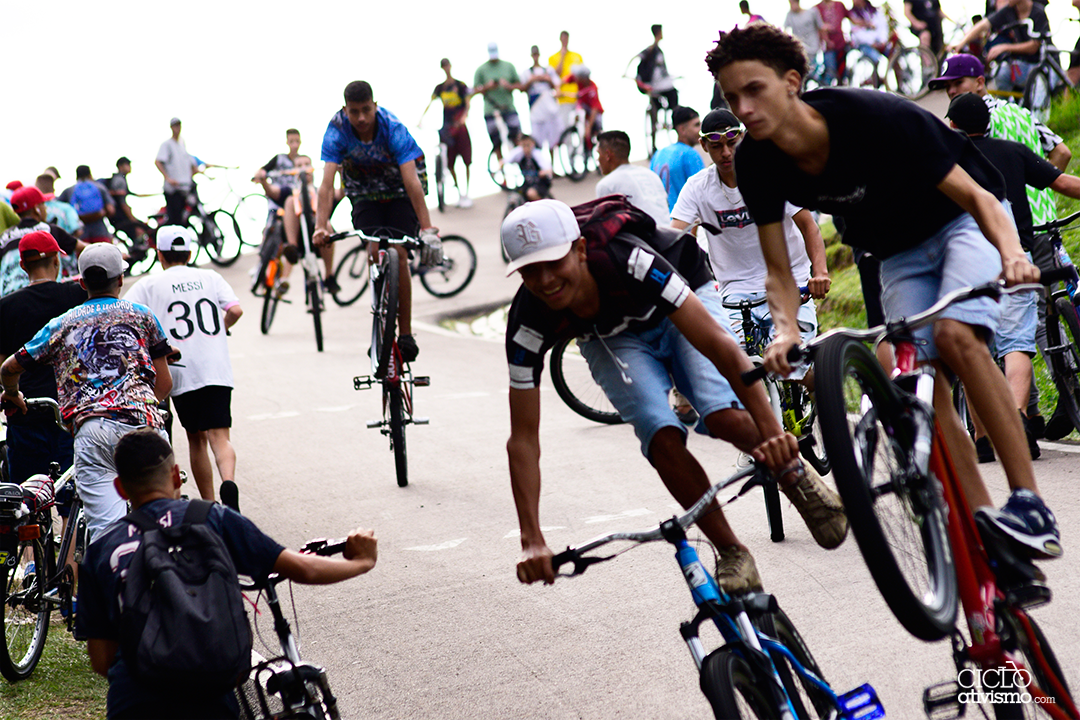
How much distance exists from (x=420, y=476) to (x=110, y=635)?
518 cm

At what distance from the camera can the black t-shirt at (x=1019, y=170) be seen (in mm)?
6828

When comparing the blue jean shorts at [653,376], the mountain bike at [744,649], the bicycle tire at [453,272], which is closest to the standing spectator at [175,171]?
the bicycle tire at [453,272]

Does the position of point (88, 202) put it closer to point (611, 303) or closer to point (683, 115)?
point (683, 115)

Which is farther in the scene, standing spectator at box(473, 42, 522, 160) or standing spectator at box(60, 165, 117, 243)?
standing spectator at box(473, 42, 522, 160)

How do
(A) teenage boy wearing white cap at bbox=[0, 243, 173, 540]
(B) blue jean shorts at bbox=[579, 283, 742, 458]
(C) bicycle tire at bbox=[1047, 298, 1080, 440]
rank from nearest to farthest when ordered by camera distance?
(B) blue jean shorts at bbox=[579, 283, 742, 458] < (A) teenage boy wearing white cap at bbox=[0, 243, 173, 540] < (C) bicycle tire at bbox=[1047, 298, 1080, 440]

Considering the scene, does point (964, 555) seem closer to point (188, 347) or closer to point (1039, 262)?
point (1039, 262)

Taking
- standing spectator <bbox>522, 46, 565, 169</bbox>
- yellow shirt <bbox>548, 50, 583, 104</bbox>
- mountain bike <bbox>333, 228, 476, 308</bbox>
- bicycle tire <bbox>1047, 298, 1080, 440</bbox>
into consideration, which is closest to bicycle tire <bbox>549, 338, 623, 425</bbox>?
bicycle tire <bbox>1047, 298, 1080, 440</bbox>

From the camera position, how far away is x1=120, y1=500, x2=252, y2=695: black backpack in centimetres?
326

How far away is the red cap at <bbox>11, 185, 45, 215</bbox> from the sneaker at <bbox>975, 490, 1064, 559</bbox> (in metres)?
8.00

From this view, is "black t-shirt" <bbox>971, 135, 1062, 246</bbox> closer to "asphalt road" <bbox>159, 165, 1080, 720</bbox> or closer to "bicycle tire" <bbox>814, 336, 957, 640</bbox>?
"asphalt road" <bbox>159, 165, 1080, 720</bbox>

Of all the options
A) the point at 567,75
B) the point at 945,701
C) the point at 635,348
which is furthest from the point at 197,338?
the point at 567,75

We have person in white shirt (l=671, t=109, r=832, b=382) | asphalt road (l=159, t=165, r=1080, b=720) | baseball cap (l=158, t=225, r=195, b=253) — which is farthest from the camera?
baseball cap (l=158, t=225, r=195, b=253)

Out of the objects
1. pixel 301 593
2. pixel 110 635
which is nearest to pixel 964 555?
pixel 110 635

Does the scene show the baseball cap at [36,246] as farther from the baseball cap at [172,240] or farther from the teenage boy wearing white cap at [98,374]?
the teenage boy wearing white cap at [98,374]
